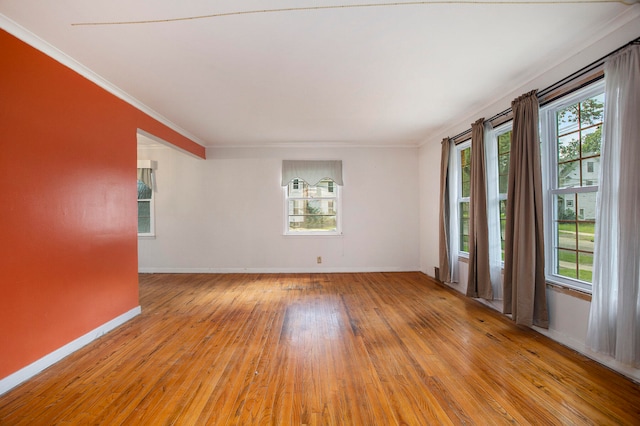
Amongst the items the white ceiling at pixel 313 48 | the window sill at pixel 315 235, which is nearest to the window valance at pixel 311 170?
the window sill at pixel 315 235

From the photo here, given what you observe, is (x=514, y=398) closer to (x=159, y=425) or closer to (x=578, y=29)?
(x=159, y=425)

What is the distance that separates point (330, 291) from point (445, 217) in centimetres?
220

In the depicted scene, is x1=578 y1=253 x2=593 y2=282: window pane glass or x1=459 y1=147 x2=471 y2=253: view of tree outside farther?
x1=459 y1=147 x2=471 y2=253: view of tree outside

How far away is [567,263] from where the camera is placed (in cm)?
268

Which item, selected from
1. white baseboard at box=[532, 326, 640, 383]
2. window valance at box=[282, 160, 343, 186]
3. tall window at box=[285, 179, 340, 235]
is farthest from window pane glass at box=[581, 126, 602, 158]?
tall window at box=[285, 179, 340, 235]

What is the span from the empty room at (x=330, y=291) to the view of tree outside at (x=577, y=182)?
0.02 m

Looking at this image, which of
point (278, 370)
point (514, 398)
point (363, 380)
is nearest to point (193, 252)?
point (278, 370)

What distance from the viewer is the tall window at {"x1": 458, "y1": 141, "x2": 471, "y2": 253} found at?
14.4ft

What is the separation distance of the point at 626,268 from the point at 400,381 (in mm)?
1719

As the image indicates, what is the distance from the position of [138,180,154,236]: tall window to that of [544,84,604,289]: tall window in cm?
639

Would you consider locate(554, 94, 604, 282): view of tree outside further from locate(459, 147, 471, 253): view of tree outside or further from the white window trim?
the white window trim

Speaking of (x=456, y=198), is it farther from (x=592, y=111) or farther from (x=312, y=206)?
(x=312, y=206)

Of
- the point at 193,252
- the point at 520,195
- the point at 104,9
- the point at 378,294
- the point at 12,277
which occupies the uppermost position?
the point at 104,9

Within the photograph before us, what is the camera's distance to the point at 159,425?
5.34ft
